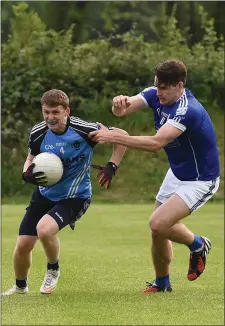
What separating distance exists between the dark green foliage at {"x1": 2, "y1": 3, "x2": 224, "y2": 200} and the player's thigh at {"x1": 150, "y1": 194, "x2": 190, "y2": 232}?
14.8m

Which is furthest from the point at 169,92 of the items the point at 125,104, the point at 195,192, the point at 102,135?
the point at 195,192

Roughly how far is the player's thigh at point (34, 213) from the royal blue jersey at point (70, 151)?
63 millimetres

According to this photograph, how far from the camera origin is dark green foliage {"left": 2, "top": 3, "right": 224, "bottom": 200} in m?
23.7

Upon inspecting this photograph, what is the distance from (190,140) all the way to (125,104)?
2.18 ft

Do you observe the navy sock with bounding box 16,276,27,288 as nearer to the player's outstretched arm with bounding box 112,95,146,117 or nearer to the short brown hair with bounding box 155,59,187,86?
the player's outstretched arm with bounding box 112,95,146,117

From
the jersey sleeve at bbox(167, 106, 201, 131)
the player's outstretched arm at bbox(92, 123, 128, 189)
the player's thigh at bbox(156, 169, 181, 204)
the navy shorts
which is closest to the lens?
the jersey sleeve at bbox(167, 106, 201, 131)

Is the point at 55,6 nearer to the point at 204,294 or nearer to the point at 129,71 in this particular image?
the point at 129,71

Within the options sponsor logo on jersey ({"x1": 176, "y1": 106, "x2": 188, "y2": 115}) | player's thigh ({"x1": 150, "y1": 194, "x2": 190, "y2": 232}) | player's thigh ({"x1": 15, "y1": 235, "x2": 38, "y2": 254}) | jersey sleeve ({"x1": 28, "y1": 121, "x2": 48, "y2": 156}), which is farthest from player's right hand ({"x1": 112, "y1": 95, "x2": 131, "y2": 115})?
player's thigh ({"x1": 15, "y1": 235, "x2": 38, "y2": 254})

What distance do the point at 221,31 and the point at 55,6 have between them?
5.30 metres

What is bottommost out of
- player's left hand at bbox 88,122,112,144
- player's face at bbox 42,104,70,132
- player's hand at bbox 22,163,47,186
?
player's hand at bbox 22,163,47,186

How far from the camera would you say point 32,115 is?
24.1 meters

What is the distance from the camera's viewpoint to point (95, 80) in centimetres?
2477

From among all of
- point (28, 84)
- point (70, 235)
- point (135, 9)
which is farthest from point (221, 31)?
point (70, 235)

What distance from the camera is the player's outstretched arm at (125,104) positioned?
824 centimetres
